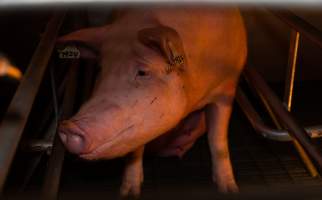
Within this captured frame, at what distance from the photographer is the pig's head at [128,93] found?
43.3 inches

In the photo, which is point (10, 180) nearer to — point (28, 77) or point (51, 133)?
point (51, 133)

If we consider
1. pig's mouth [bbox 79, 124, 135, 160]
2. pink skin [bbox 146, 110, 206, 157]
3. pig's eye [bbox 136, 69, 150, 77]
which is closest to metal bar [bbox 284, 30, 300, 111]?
pink skin [bbox 146, 110, 206, 157]

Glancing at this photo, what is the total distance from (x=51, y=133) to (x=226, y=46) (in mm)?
733

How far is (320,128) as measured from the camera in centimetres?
144

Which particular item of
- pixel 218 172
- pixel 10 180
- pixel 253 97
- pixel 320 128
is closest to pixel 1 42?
pixel 10 180

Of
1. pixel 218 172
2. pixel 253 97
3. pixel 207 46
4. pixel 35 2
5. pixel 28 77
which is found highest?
pixel 35 2

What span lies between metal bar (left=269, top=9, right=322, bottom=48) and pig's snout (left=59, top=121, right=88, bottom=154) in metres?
0.61

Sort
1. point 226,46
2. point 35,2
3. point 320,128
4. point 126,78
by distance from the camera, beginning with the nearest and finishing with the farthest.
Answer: point 35,2 → point 126,78 → point 320,128 → point 226,46

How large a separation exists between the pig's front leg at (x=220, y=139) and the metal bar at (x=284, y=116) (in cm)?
13

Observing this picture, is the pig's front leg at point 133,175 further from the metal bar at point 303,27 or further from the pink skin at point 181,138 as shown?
the metal bar at point 303,27

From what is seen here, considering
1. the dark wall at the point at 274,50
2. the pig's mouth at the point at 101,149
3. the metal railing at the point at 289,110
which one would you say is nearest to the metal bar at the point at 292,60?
the metal railing at the point at 289,110

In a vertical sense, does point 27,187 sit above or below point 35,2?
below

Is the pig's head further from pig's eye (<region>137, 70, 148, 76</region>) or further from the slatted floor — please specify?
the slatted floor

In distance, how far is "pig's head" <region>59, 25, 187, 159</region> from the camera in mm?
1099
